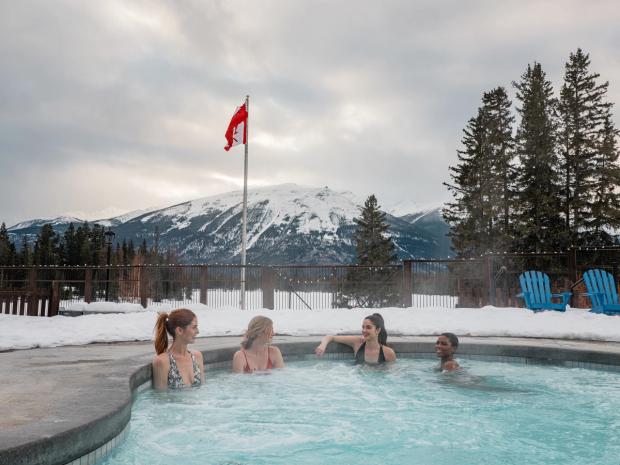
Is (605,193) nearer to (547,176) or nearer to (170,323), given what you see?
(547,176)

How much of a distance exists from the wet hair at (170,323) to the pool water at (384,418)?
0.59m

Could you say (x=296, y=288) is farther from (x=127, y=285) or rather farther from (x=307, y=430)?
(x=307, y=430)

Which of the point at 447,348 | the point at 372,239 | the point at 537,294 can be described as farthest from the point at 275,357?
the point at 372,239

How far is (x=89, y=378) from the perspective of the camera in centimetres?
452

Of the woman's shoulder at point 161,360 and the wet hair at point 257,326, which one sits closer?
the woman's shoulder at point 161,360

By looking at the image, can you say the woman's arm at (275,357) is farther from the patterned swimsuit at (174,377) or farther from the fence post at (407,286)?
the fence post at (407,286)

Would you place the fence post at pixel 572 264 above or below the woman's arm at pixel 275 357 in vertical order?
above

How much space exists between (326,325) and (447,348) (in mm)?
3444

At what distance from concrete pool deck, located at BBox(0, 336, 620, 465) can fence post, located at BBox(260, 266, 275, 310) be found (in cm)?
600

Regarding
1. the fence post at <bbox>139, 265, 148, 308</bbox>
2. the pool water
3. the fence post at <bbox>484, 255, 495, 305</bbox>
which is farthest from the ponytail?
the fence post at <bbox>484, 255, 495, 305</bbox>

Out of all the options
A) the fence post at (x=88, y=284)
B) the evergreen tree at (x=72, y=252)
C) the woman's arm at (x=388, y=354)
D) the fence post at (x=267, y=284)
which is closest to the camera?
the woman's arm at (x=388, y=354)

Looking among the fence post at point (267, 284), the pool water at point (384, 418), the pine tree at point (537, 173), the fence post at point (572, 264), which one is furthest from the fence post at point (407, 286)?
the pine tree at point (537, 173)

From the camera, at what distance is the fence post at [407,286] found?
14180 millimetres

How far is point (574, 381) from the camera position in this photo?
22.2ft
